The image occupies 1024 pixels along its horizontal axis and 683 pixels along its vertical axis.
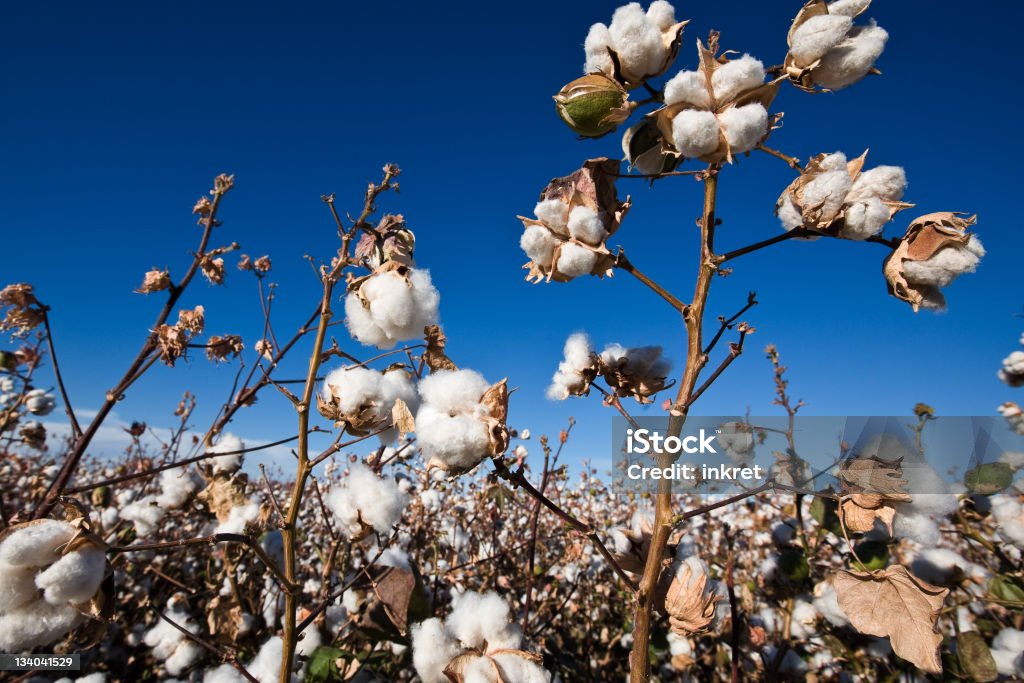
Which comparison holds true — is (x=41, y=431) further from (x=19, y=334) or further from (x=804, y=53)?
(x=804, y=53)

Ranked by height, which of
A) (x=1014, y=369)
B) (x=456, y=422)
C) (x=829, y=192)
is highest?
(x=1014, y=369)

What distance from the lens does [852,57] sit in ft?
3.03

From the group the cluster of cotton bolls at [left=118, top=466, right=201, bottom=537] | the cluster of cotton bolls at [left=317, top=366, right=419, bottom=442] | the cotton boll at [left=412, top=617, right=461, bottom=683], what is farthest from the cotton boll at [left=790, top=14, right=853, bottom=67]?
the cluster of cotton bolls at [left=118, top=466, right=201, bottom=537]

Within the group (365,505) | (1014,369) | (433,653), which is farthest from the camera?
(1014,369)

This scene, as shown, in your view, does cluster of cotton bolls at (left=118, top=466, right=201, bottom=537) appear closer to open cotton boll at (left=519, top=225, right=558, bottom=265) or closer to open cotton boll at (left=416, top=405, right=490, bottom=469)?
open cotton boll at (left=416, top=405, right=490, bottom=469)

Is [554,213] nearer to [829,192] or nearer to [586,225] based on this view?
[586,225]

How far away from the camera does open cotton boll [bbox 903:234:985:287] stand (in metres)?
0.89

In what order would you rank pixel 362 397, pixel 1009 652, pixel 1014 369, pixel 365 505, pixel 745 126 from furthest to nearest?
pixel 1014 369
pixel 1009 652
pixel 365 505
pixel 362 397
pixel 745 126

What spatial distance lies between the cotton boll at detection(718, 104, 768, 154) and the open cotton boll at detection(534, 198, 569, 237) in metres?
0.31

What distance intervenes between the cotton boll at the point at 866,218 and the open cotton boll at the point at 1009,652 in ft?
6.76

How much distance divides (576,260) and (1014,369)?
454 centimetres

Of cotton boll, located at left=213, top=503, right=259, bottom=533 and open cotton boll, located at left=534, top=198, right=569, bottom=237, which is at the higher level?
open cotton boll, located at left=534, top=198, right=569, bottom=237

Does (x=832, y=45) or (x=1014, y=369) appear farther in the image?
(x=1014, y=369)

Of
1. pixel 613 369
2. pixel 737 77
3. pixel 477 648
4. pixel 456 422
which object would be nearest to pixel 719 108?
pixel 737 77
